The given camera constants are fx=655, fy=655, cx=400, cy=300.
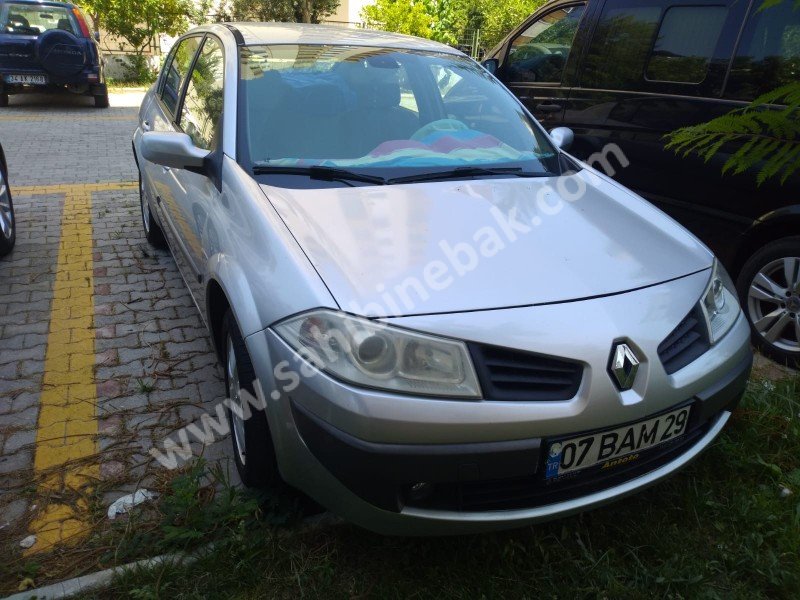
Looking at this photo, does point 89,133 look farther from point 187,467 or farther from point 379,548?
point 379,548

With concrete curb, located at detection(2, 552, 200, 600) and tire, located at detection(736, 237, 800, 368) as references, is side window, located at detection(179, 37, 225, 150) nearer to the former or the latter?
concrete curb, located at detection(2, 552, 200, 600)

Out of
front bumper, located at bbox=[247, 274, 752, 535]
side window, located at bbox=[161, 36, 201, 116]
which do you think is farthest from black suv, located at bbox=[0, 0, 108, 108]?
front bumper, located at bbox=[247, 274, 752, 535]

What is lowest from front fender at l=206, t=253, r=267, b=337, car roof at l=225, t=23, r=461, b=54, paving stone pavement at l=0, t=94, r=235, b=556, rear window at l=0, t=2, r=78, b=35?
paving stone pavement at l=0, t=94, r=235, b=556

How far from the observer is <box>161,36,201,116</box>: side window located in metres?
3.82

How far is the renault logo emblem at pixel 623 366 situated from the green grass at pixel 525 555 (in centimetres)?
64

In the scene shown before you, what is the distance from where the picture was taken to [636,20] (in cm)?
417

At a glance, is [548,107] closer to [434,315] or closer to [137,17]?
[434,315]

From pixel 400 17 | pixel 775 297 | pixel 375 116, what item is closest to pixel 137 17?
pixel 400 17

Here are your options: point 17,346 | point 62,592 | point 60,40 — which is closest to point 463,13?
point 60,40

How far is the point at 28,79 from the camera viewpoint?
37.3 ft

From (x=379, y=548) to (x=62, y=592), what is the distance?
0.96 m

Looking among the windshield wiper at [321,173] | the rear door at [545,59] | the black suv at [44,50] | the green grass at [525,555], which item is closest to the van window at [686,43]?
the rear door at [545,59]

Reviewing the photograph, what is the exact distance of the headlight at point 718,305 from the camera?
2137mm

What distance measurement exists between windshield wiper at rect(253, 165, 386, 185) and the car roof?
940mm
